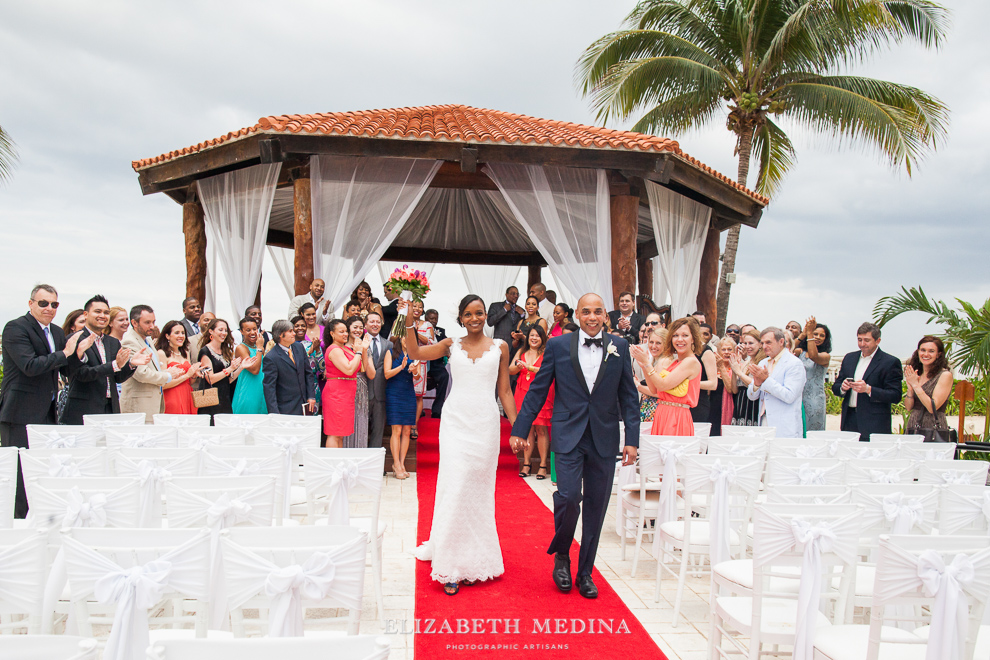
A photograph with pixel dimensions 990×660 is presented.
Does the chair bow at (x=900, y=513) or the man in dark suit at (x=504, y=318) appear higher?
the man in dark suit at (x=504, y=318)

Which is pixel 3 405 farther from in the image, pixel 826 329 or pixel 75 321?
pixel 826 329

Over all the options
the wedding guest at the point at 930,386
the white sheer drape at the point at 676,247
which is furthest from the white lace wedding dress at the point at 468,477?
the white sheer drape at the point at 676,247

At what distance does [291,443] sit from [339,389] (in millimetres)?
2772

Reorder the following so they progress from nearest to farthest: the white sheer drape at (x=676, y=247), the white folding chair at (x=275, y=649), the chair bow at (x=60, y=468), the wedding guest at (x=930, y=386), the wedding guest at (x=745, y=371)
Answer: the white folding chair at (x=275, y=649), the chair bow at (x=60, y=468), the wedding guest at (x=930, y=386), the wedding guest at (x=745, y=371), the white sheer drape at (x=676, y=247)

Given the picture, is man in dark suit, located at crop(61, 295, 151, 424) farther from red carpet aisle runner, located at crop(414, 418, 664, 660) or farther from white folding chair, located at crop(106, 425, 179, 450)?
red carpet aisle runner, located at crop(414, 418, 664, 660)

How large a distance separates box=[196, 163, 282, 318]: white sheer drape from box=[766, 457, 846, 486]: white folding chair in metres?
7.43

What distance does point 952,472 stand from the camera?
158 inches

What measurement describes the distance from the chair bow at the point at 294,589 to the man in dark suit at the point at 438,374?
8999mm

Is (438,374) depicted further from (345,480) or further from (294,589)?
(294,589)

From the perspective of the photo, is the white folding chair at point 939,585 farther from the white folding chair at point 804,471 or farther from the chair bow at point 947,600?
the white folding chair at point 804,471

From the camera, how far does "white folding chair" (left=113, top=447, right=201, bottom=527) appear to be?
3441 mm

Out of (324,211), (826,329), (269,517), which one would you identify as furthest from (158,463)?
(826,329)

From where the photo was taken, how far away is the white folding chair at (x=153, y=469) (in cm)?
344

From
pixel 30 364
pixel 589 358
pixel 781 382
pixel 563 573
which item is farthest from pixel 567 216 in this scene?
pixel 30 364
